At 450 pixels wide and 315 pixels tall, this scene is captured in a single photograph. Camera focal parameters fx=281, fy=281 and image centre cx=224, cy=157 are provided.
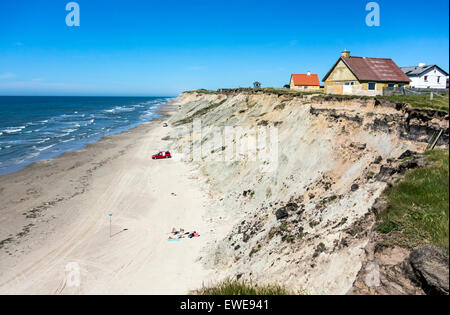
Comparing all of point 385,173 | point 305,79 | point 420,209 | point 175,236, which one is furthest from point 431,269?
point 305,79

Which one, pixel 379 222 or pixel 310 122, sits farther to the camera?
pixel 310 122

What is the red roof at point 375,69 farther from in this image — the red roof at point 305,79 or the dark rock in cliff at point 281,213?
the red roof at point 305,79

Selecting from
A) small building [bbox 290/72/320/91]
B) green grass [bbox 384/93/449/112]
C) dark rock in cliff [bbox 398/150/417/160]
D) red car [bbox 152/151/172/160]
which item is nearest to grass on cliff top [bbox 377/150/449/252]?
dark rock in cliff [bbox 398/150/417/160]

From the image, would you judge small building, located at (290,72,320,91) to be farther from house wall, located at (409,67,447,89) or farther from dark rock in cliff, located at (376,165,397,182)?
dark rock in cliff, located at (376,165,397,182)

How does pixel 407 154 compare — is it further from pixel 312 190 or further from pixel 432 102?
pixel 312 190
